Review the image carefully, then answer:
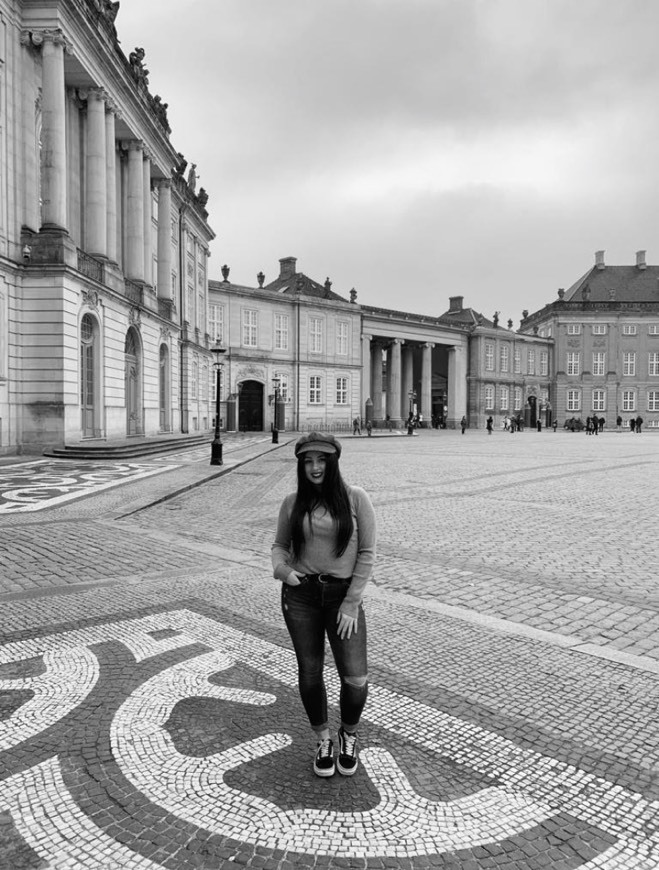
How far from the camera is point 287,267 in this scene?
67.0 metres

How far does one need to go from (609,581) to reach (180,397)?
3505cm

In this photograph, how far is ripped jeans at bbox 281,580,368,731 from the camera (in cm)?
303

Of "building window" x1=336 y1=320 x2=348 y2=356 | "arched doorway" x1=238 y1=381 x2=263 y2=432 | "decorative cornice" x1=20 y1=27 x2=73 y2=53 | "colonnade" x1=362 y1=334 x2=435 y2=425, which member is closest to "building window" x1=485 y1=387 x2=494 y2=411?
"colonnade" x1=362 y1=334 x2=435 y2=425

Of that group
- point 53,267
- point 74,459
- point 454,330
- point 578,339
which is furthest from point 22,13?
point 578,339

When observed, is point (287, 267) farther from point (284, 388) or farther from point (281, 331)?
point (284, 388)

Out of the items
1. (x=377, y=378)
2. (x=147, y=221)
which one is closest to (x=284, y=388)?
(x=377, y=378)

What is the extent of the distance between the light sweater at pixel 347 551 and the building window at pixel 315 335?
2259 inches

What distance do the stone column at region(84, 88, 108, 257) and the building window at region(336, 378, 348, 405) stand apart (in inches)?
1471

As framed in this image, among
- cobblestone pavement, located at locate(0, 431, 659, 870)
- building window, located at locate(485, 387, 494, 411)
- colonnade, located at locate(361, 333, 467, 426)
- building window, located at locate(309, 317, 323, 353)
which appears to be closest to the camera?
cobblestone pavement, located at locate(0, 431, 659, 870)

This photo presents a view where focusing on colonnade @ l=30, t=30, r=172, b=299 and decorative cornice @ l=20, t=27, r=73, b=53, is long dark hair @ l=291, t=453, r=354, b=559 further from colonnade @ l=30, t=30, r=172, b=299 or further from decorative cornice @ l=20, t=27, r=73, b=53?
decorative cornice @ l=20, t=27, r=73, b=53

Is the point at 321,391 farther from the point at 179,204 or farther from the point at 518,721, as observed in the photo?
the point at 518,721

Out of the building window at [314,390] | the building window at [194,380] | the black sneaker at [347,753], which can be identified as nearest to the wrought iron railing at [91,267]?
the building window at [194,380]

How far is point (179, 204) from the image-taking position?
40781 mm

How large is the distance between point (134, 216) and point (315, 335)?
30225 mm
